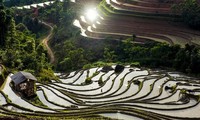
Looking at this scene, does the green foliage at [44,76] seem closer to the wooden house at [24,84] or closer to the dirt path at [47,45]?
the wooden house at [24,84]

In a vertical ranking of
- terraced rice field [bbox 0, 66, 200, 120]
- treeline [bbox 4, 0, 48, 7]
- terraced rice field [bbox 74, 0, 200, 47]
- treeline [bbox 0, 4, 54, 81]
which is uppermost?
treeline [bbox 4, 0, 48, 7]

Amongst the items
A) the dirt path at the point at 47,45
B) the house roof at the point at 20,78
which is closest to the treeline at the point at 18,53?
the dirt path at the point at 47,45

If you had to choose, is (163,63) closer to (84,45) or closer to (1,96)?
(84,45)

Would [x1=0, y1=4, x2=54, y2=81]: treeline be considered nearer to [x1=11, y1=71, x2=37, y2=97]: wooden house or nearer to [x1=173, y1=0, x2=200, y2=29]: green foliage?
[x1=11, y1=71, x2=37, y2=97]: wooden house

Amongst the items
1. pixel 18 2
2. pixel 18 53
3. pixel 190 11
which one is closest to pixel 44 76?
pixel 18 53

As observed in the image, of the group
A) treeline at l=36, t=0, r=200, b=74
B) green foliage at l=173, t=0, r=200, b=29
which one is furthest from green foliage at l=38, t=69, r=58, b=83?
green foliage at l=173, t=0, r=200, b=29
